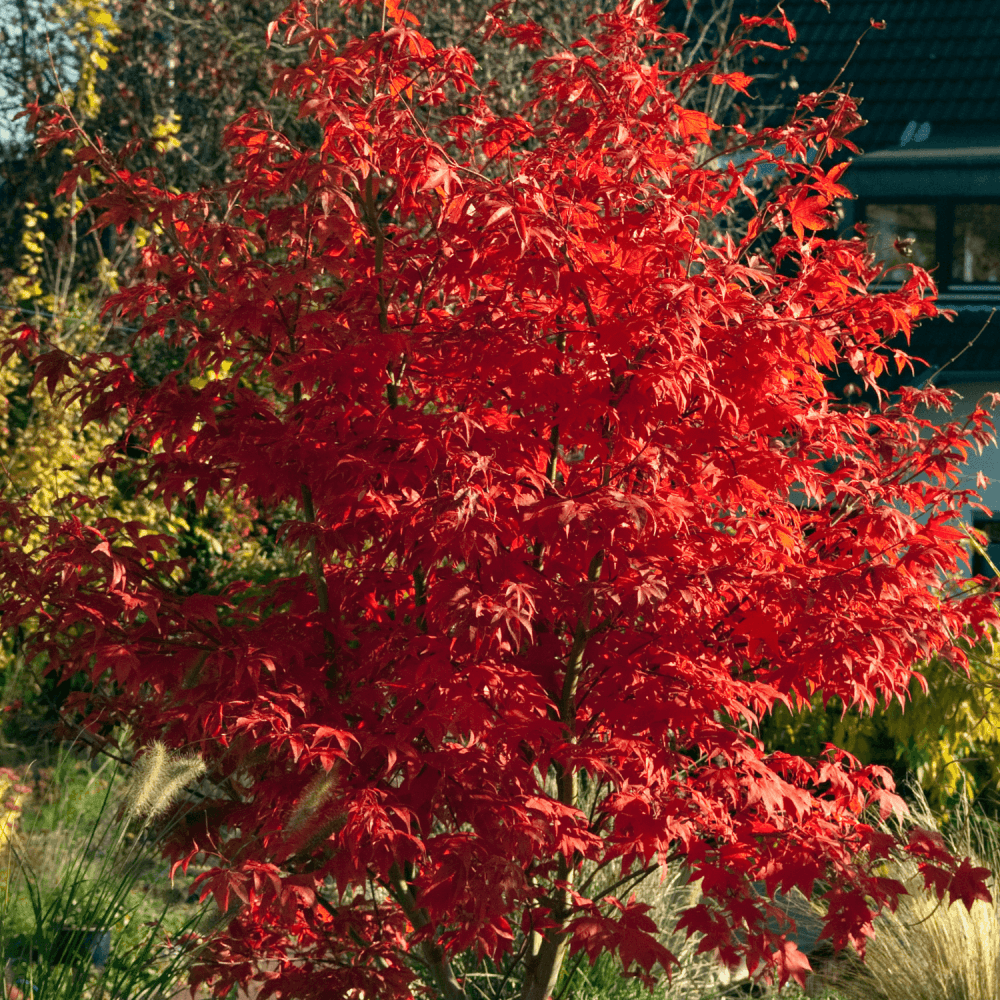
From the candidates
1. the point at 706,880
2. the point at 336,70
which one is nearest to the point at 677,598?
the point at 706,880

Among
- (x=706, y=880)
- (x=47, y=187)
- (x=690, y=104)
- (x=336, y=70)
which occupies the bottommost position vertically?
(x=706, y=880)

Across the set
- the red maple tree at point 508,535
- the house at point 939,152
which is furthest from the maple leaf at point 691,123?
the house at point 939,152

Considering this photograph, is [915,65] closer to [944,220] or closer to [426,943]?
[944,220]

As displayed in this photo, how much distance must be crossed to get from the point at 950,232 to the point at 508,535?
343 inches

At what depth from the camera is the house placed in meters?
10.5

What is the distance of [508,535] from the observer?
134 inches

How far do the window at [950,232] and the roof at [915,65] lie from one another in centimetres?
58

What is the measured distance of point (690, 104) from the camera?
11055 mm

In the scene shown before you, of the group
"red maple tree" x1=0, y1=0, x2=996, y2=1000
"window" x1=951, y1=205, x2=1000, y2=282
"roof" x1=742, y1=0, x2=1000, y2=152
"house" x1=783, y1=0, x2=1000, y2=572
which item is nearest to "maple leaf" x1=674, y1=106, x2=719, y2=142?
"red maple tree" x1=0, y1=0, x2=996, y2=1000

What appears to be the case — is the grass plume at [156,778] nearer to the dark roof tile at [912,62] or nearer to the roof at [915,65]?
the roof at [915,65]

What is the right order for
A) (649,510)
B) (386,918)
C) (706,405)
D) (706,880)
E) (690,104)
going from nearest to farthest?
(649,510) < (706,405) < (706,880) < (386,918) < (690,104)

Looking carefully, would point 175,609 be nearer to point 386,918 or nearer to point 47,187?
point 386,918

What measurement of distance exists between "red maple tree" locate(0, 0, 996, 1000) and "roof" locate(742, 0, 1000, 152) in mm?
7677

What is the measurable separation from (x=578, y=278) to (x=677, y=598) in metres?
1.01
